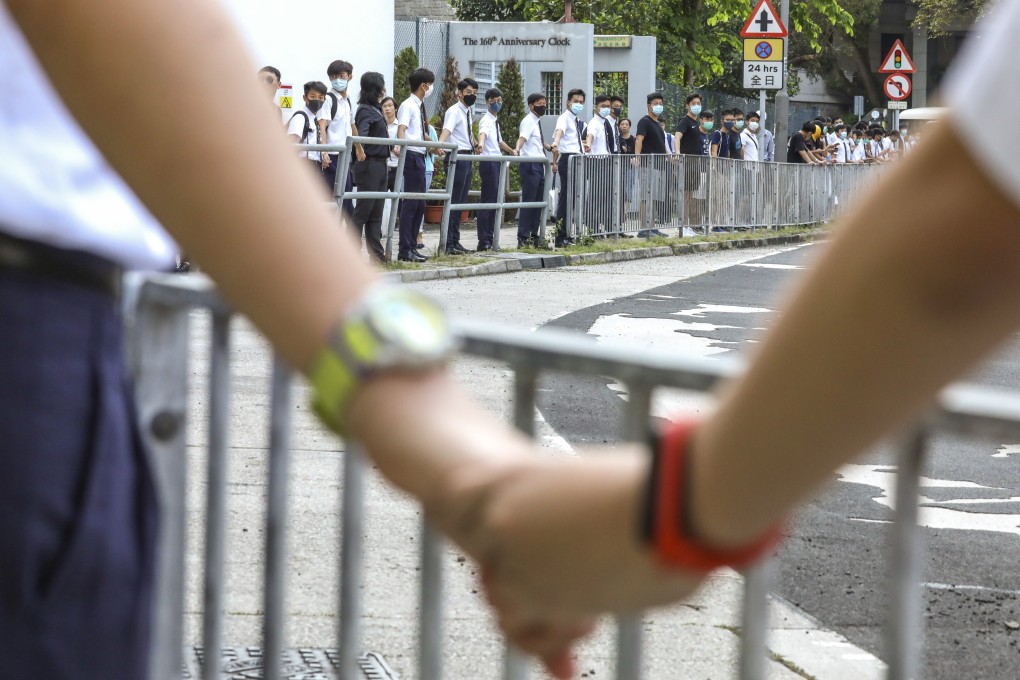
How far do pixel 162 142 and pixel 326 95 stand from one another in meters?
16.0

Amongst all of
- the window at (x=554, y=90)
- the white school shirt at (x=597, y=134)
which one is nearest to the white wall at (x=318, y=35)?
the window at (x=554, y=90)

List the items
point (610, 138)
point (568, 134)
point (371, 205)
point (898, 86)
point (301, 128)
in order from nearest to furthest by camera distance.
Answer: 1. point (371, 205)
2. point (301, 128)
3. point (568, 134)
4. point (610, 138)
5. point (898, 86)

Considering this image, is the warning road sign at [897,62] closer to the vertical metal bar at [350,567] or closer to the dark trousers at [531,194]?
the dark trousers at [531,194]

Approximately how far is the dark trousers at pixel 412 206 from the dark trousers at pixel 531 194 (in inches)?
119

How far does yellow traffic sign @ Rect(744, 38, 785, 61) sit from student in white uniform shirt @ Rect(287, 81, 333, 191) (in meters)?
9.89

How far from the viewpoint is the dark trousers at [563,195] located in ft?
63.5

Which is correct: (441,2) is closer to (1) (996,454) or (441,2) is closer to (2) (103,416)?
(1) (996,454)

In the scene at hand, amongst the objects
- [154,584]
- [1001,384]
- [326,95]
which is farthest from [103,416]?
[326,95]

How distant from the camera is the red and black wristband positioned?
2.25 feet

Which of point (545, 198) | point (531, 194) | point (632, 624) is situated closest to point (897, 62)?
point (545, 198)

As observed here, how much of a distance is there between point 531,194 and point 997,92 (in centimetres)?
1852

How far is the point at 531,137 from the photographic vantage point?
1945cm

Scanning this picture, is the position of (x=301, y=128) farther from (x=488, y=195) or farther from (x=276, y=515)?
(x=276, y=515)

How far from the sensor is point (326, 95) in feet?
54.2
